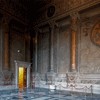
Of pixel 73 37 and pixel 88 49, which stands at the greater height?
pixel 73 37

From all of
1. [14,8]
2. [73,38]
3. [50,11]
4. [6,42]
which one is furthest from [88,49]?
[14,8]

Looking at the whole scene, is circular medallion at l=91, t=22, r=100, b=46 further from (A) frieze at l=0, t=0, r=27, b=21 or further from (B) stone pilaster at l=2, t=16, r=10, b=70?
(A) frieze at l=0, t=0, r=27, b=21

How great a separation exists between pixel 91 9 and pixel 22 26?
653 cm

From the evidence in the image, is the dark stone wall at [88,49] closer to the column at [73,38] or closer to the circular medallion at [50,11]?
the column at [73,38]

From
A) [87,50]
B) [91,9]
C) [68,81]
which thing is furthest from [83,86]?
[91,9]

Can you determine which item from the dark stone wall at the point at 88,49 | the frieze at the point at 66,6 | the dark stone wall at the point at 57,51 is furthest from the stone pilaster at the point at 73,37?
the dark stone wall at the point at 57,51

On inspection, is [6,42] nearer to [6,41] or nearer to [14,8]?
[6,41]

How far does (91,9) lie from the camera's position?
44.0 feet

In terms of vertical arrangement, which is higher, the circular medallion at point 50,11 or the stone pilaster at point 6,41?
the circular medallion at point 50,11

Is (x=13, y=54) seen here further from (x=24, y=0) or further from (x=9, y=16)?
(x=24, y=0)

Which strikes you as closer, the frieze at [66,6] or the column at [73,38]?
the frieze at [66,6]

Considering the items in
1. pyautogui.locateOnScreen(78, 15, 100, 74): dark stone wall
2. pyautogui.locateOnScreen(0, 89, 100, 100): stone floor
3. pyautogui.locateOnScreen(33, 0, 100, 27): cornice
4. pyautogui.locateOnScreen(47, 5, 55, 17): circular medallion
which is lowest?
pyautogui.locateOnScreen(0, 89, 100, 100): stone floor

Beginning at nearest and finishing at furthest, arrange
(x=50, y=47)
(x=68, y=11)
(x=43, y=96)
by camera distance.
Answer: (x=43, y=96)
(x=68, y=11)
(x=50, y=47)

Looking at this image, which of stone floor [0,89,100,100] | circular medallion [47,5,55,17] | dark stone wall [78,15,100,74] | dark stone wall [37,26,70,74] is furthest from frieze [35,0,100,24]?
stone floor [0,89,100,100]
